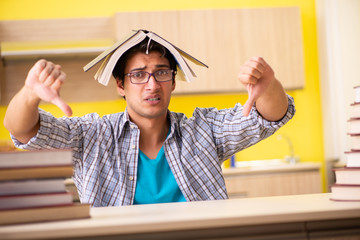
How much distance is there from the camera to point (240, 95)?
5.22 m

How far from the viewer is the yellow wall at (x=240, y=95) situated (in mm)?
5051

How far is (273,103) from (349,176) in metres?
0.63

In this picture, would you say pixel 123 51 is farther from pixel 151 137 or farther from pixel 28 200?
pixel 28 200

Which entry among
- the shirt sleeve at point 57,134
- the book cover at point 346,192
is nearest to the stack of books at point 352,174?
the book cover at point 346,192

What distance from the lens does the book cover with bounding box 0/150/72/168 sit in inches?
52.2

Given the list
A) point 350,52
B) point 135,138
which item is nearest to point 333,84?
point 350,52

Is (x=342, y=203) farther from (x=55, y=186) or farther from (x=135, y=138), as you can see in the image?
(x=135, y=138)

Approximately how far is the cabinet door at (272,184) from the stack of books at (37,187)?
3253 millimetres

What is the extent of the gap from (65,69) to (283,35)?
211 cm

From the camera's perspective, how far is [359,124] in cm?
153

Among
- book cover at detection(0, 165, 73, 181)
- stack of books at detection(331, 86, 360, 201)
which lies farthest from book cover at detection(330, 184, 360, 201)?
book cover at detection(0, 165, 73, 181)

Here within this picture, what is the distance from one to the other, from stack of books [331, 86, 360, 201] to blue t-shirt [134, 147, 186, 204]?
2.47ft

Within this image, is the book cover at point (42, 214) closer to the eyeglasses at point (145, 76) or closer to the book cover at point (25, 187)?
the book cover at point (25, 187)

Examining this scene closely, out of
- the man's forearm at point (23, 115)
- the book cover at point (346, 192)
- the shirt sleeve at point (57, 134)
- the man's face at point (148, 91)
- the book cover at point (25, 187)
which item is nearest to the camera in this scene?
the book cover at point (25, 187)
